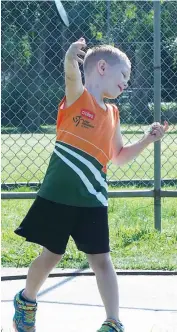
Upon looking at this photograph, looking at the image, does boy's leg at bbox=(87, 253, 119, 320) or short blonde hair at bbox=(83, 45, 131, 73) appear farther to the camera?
short blonde hair at bbox=(83, 45, 131, 73)

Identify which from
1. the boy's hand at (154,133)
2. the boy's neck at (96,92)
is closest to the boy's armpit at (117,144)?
the boy's hand at (154,133)

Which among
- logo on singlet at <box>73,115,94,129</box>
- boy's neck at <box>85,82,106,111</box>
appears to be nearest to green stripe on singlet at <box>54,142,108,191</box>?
logo on singlet at <box>73,115,94,129</box>

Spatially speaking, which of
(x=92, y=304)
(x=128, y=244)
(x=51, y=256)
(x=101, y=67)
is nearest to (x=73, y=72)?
(x=101, y=67)

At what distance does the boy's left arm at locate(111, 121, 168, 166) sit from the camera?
3.46 metres

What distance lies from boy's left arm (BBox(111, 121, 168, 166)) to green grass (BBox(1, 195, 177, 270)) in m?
1.31

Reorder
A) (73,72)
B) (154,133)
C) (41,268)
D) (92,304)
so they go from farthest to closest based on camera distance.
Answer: (92,304) < (154,133) < (41,268) < (73,72)

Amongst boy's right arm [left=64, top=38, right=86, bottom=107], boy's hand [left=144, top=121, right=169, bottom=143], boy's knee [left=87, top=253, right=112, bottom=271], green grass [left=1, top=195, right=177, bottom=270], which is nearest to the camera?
boy's right arm [left=64, top=38, right=86, bottom=107]

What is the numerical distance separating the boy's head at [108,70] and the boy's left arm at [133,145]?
25 cm

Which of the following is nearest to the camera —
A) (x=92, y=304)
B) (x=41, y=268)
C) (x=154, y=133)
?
(x=41, y=268)

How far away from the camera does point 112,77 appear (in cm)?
329

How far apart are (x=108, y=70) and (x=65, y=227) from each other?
724 millimetres

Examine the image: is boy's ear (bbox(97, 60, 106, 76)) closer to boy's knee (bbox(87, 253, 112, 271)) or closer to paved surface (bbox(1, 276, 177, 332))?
boy's knee (bbox(87, 253, 112, 271))

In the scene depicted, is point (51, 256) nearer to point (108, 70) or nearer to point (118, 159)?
point (118, 159)

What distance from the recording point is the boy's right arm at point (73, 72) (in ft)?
10.2
